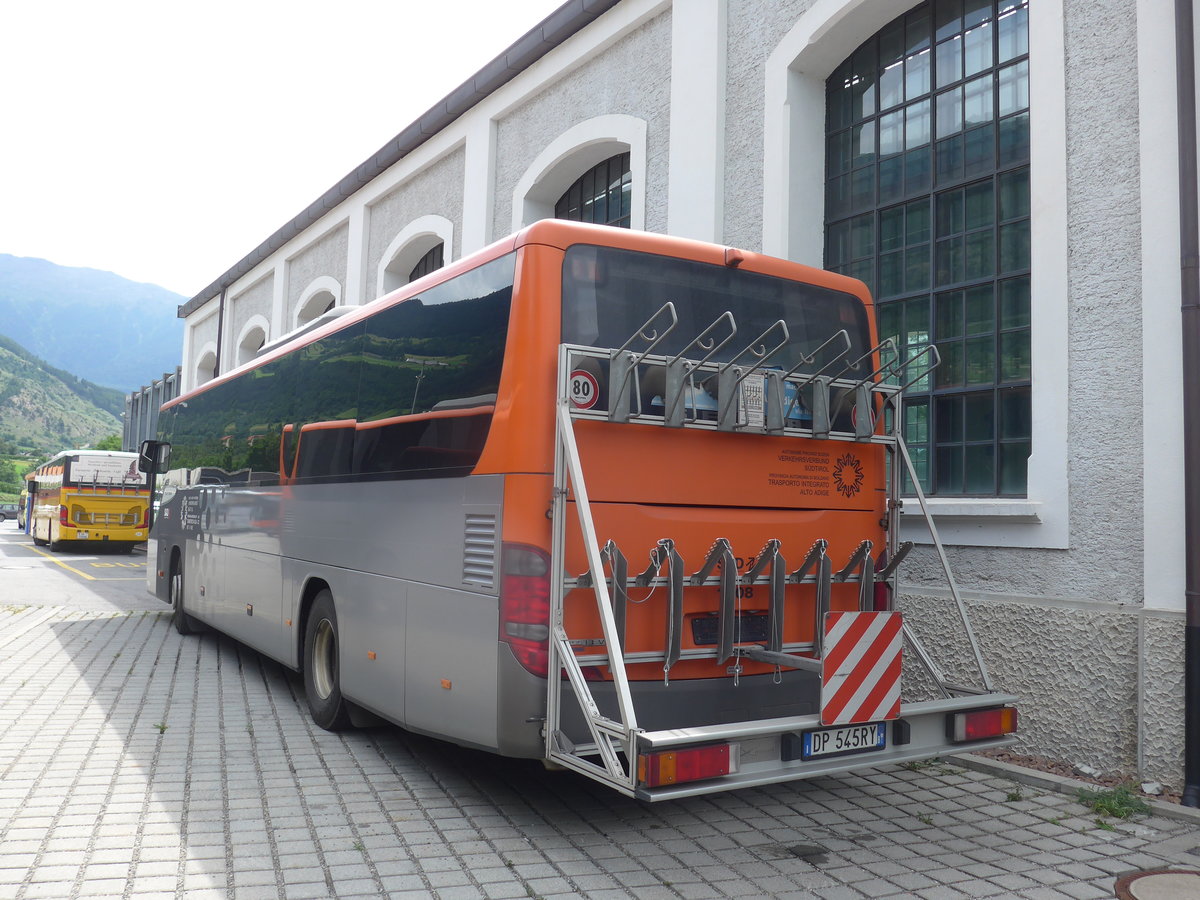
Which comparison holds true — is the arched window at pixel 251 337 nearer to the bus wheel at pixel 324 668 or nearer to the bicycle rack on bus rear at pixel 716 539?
the bus wheel at pixel 324 668

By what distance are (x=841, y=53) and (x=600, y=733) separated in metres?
7.08

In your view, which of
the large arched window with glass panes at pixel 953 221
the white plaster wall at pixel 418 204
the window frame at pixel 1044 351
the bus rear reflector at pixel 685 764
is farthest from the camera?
the white plaster wall at pixel 418 204

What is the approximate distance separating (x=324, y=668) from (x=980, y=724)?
14.5 ft

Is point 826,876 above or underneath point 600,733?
underneath

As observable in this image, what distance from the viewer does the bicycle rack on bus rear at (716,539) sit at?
446cm

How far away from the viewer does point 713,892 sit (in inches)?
164

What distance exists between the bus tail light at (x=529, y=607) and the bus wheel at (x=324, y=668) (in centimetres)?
248

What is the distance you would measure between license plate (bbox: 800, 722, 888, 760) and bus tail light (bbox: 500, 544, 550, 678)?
1.22 metres

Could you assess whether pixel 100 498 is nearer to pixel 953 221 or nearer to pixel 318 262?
pixel 318 262

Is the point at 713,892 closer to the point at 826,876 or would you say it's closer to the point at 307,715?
the point at 826,876

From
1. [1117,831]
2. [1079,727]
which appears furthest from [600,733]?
[1079,727]

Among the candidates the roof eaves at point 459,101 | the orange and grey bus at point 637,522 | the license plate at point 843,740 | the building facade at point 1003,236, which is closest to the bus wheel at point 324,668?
the orange and grey bus at point 637,522

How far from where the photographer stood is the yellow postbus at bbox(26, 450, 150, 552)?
2750cm

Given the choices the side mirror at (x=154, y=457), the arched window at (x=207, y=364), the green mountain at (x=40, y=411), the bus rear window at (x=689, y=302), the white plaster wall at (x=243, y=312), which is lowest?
the side mirror at (x=154, y=457)
